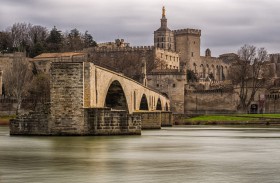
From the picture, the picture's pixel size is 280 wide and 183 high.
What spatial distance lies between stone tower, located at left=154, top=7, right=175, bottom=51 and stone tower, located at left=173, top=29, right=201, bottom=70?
1.55 meters

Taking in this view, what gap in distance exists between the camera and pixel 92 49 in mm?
134000

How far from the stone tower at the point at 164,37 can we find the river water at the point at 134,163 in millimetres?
134707

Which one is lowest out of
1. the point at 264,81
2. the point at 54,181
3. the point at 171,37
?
the point at 54,181

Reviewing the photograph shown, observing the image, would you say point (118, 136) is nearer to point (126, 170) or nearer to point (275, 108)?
point (126, 170)

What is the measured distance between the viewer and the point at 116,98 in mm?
56125

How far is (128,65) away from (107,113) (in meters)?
78.2

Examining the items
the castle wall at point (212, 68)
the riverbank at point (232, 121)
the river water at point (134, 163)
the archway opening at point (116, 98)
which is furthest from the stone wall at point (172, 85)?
the river water at point (134, 163)

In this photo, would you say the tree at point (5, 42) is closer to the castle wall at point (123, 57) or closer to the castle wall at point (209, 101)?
the castle wall at point (123, 57)

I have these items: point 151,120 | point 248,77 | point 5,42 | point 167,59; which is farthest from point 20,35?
point 151,120

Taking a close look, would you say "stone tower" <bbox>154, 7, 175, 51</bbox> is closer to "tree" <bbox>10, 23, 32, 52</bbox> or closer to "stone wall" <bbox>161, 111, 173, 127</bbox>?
"tree" <bbox>10, 23, 32, 52</bbox>

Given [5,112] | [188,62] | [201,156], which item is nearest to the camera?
[201,156]

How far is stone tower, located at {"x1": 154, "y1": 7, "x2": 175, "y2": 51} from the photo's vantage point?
551ft

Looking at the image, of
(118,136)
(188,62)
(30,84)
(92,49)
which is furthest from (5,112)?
(188,62)

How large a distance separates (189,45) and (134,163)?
143m
